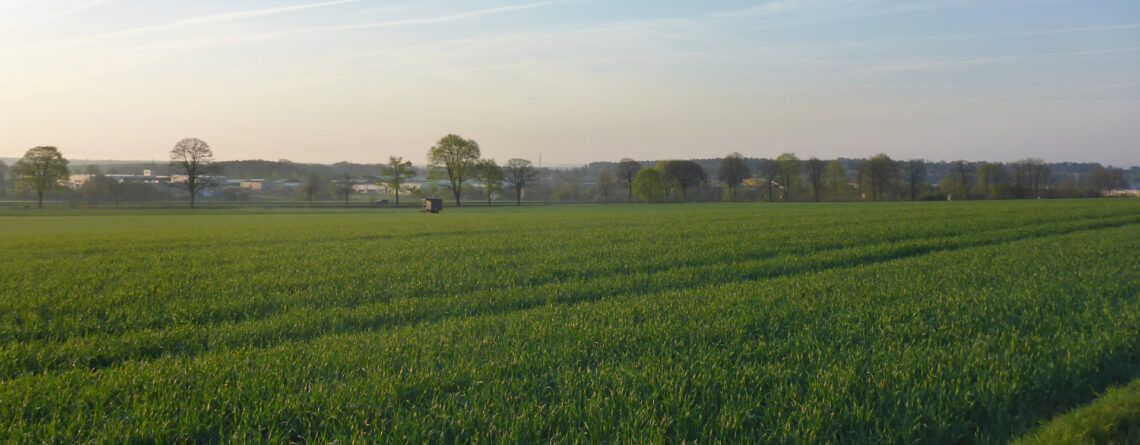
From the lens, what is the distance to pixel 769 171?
11806 cm

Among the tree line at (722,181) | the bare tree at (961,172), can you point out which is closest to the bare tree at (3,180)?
the tree line at (722,181)

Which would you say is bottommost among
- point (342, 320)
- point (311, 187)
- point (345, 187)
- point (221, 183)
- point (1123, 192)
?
point (342, 320)

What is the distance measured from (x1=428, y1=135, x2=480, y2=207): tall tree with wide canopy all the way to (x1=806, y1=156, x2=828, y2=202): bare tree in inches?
2370

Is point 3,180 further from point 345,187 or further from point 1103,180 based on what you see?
point 1103,180

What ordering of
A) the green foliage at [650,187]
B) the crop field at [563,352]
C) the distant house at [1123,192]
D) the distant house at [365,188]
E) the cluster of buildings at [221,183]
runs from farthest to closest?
the distant house at [365,188], the green foliage at [650,187], the distant house at [1123,192], the cluster of buildings at [221,183], the crop field at [563,352]

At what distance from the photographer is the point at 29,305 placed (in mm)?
10289

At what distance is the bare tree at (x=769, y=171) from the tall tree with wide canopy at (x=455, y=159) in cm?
5337

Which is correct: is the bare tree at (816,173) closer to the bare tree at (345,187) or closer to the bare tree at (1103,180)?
the bare tree at (1103,180)

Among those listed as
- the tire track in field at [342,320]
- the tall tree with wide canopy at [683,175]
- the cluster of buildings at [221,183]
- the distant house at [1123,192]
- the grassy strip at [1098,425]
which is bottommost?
the grassy strip at [1098,425]

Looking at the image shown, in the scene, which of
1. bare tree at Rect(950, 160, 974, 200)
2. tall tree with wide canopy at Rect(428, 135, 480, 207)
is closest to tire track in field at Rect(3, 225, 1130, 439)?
tall tree with wide canopy at Rect(428, 135, 480, 207)

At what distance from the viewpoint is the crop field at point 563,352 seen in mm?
5238

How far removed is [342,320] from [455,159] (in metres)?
85.2

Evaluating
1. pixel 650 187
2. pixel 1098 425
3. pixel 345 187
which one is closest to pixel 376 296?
pixel 1098 425

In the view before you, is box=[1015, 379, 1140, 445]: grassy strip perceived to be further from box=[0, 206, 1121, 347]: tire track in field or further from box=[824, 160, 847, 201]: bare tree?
box=[824, 160, 847, 201]: bare tree
